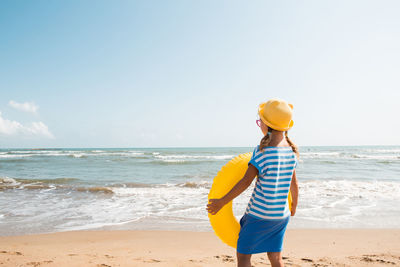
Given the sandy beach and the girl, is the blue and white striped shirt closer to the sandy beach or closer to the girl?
the girl

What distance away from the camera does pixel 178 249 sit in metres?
3.72

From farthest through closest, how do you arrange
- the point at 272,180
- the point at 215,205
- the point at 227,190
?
the point at 227,190, the point at 215,205, the point at 272,180

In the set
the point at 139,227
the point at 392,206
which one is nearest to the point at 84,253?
the point at 139,227

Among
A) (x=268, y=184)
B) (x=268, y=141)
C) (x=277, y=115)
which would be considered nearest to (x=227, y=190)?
(x=268, y=184)

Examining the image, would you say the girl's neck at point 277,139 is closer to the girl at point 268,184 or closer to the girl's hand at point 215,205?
the girl at point 268,184

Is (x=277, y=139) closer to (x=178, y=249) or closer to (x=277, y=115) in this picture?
(x=277, y=115)

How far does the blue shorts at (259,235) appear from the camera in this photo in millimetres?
1762

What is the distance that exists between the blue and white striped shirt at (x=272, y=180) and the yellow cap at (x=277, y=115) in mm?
151

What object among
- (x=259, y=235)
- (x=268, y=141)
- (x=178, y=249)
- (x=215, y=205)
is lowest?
(x=178, y=249)

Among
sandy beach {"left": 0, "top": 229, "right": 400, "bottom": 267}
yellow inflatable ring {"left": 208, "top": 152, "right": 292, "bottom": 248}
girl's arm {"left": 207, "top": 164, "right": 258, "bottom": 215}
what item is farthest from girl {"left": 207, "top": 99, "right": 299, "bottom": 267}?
sandy beach {"left": 0, "top": 229, "right": 400, "bottom": 267}

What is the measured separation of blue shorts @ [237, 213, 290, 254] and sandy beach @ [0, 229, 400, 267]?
1485 millimetres

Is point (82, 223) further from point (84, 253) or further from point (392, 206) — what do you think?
point (392, 206)

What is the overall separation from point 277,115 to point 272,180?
0.41 m

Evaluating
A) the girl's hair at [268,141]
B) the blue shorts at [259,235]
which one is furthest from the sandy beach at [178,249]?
the girl's hair at [268,141]
